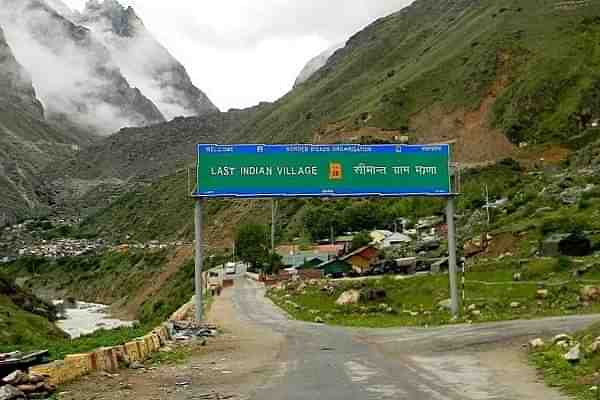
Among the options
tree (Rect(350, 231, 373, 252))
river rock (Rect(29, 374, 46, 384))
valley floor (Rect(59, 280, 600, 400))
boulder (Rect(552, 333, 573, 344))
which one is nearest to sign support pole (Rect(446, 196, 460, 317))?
valley floor (Rect(59, 280, 600, 400))

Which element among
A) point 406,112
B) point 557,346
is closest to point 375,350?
point 557,346

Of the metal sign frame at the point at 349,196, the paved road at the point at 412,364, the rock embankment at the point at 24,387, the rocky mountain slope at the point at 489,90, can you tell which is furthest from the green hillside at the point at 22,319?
the rocky mountain slope at the point at 489,90

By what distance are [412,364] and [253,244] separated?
73.1 metres

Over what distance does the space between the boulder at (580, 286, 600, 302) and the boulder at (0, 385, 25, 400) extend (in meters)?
21.8

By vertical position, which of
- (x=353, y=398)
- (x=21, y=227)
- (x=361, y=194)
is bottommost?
(x=353, y=398)

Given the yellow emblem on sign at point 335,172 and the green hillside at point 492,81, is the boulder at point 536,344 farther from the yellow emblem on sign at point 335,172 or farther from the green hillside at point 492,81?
the green hillside at point 492,81

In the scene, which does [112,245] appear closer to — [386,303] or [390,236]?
[390,236]

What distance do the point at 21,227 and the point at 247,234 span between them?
108 meters

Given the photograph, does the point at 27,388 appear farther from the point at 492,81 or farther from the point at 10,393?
the point at 492,81

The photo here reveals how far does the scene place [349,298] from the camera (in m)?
41.6

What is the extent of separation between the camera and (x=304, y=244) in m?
94.2

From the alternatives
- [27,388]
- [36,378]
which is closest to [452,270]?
[36,378]

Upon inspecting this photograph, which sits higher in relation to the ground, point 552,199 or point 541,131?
point 541,131

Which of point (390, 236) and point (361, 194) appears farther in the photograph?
point (390, 236)
